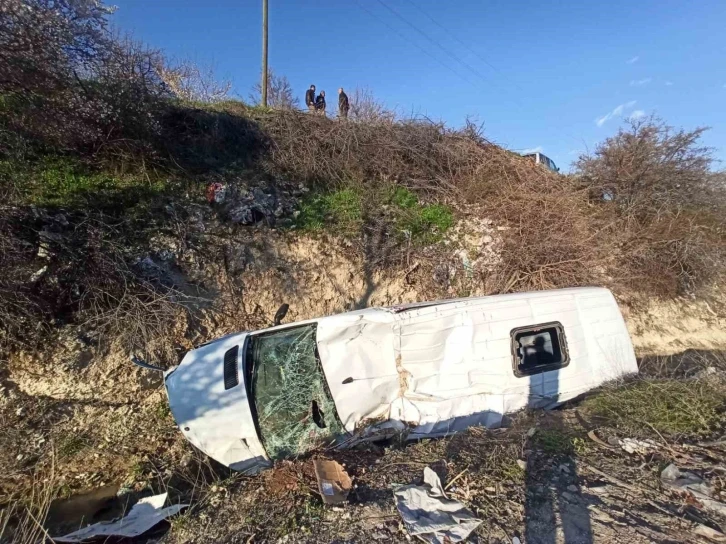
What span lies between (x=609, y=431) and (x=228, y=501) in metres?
3.57

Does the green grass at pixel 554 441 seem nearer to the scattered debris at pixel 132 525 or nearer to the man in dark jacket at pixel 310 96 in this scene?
the scattered debris at pixel 132 525

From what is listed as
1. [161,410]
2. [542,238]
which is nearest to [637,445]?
[161,410]

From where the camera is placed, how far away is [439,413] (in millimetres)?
3934

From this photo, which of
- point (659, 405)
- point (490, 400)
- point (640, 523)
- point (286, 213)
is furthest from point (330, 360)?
point (286, 213)

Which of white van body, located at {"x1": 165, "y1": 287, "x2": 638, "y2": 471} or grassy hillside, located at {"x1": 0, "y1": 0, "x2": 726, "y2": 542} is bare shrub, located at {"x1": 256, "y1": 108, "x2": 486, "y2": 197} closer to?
grassy hillside, located at {"x1": 0, "y1": 0, "x2": 726, "y2": 542}

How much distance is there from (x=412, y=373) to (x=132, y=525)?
2743 mm

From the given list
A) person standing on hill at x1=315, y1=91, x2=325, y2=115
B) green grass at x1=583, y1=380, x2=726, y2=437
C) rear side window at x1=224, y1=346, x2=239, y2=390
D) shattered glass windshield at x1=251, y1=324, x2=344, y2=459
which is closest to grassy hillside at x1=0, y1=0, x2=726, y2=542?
green grass at x1=583, y1=380, x2=726, y2=437

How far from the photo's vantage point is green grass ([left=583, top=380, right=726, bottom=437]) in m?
3.47

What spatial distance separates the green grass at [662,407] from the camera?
3.47 metres

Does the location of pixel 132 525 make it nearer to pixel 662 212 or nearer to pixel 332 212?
pixel 332 212

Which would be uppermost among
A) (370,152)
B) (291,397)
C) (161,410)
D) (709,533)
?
(370,152)

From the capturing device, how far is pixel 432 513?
260cm

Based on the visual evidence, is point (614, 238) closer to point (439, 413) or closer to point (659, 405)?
point (659, 405)

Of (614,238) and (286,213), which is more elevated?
(286,213)
